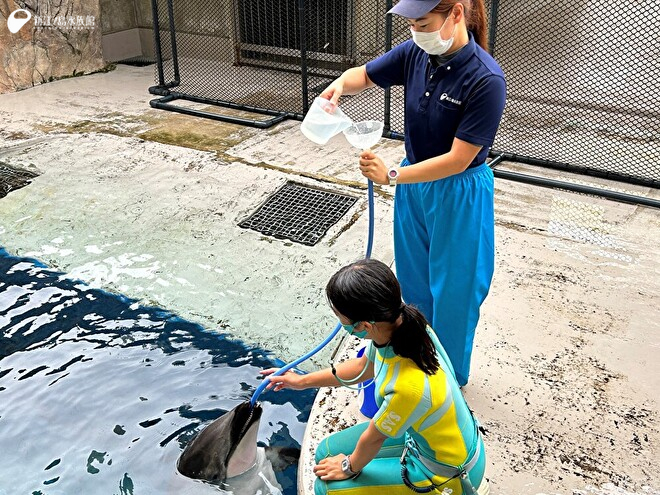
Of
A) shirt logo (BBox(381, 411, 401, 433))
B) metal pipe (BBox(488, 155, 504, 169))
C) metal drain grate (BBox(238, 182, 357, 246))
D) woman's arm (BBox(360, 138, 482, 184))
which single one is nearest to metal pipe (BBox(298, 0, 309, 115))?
metal drain grate (BBox(238, 182, 357, 246))

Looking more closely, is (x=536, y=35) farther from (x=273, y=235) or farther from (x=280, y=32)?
(x=273, y=235)

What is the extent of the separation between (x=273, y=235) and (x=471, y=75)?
7.58 feet

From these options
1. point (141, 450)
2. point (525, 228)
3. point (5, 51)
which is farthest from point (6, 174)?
point (525, 228)

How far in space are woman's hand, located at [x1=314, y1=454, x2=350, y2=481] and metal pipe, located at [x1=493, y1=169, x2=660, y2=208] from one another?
3417 mm

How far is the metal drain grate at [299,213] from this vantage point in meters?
4.43

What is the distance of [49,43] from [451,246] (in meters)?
6.46

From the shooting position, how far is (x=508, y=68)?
21.9 feet

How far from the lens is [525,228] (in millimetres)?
4395

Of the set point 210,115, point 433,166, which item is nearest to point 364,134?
point 433,166

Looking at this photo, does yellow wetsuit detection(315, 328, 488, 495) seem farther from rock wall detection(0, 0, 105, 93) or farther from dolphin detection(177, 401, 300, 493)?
rock wall detection(0, 0, 105, 93)

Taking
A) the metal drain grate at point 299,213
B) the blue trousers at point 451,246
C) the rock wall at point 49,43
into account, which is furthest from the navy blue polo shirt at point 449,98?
the rock wall at point 49,43

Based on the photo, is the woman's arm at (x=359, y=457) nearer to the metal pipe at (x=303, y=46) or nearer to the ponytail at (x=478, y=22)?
the ponytail at (x=478, y=22)

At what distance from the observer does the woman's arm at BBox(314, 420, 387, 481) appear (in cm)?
197

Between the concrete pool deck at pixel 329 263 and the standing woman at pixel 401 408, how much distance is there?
44 centimetres
